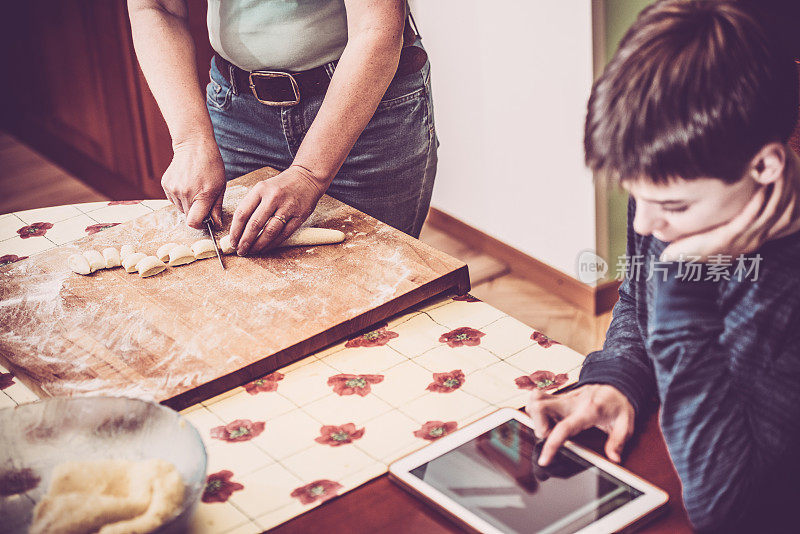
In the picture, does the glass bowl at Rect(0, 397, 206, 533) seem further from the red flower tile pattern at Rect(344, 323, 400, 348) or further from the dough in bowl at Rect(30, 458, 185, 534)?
the red flower tile pattern at Rect(344, 323, 400, 348)

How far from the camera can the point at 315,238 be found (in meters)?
1.43

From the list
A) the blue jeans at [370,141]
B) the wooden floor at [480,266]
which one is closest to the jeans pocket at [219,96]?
Result: the blue jeans at [370,141]

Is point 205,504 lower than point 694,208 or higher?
lower

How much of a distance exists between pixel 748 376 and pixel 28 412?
0.77 meters

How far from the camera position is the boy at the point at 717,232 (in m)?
0.83

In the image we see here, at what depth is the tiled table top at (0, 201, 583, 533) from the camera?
3.18 feet

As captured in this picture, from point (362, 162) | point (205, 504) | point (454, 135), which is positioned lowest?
point (454, 135)

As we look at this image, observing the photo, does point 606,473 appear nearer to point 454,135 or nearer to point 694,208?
point 694,208

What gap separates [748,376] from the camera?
2.97ft

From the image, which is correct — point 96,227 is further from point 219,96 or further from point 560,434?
point 560,434

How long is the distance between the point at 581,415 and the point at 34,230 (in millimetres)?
1130

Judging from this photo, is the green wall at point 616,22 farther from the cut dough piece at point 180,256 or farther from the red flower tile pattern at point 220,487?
the red flower tile pattern at point 220,487

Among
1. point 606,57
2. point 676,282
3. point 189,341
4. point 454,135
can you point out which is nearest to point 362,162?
point 189,341

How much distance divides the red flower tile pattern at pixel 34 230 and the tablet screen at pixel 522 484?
1.01 m
